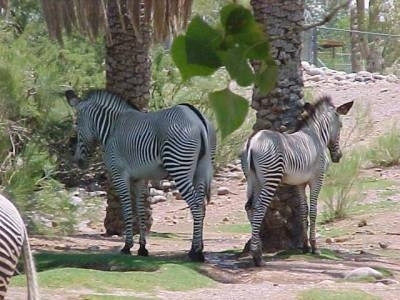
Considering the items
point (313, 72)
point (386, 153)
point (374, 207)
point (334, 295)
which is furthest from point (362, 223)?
point (313, 72)

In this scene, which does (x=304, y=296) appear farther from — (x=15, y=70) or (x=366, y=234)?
(x=15, y=70)

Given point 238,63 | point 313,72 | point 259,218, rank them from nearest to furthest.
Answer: point 238,63 < point 259,218 < point 313,72

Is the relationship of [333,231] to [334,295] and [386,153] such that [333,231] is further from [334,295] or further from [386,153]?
[334,295]

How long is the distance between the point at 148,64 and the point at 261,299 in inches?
228

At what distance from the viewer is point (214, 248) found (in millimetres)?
13031

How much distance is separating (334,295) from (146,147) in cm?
384

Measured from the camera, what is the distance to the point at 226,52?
1.20m

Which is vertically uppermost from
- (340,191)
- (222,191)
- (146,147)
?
(146,147)

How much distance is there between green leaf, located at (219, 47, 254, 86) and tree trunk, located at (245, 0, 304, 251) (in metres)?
10.2

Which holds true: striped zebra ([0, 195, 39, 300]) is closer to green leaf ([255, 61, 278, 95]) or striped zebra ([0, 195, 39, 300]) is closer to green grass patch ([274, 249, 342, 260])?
green leaf ([255, 61, 278, 95])

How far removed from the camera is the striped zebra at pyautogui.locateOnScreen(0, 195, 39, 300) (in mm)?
5770

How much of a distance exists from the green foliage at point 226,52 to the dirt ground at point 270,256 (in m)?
7.19

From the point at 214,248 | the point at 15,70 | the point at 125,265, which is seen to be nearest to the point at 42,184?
the point at 15,70

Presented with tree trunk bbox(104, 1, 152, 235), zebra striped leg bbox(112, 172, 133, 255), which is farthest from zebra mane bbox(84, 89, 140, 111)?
zebra striped leg bbox(112, 172, 133, 255)
